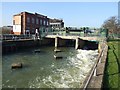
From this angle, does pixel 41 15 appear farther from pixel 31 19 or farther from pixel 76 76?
pixel 76 76

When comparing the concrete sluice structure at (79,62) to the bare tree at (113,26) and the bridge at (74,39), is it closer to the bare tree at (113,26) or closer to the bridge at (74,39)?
the bridge at (74,39)

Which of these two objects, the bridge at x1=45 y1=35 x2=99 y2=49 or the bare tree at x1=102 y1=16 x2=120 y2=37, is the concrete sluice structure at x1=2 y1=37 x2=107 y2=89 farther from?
the bare tree at x1=102 y1=16 x2=120 y2=37

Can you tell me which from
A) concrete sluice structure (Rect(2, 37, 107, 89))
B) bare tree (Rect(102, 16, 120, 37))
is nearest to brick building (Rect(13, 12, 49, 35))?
concrete sluice structure (Rect(2, 37, 107, 89))

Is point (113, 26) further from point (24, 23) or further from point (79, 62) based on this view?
point (79, 62)

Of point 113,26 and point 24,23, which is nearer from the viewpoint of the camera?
point 24,23

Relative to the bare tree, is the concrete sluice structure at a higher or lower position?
lower

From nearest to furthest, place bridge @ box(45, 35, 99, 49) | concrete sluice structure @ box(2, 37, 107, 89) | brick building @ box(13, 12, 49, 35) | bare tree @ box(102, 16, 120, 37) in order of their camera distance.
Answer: concrete sluice structure @ box(2, 37, 107, 89) < bridge @ box(45, 35, 99, 49) < brick building @ box(13, 12, 49, 35) < bare tree @ box(102, 16, 120, 37)

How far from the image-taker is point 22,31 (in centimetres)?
7056

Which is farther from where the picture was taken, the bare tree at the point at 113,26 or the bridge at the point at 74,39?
the bare tree at the point at 113,26

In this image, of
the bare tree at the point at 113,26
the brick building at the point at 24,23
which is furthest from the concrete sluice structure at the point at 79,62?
the bare tree at the point at 113,26

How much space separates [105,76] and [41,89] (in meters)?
4.60

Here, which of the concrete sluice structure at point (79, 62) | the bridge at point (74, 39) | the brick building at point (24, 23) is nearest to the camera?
the concrete sluice structure at point (79, 62)

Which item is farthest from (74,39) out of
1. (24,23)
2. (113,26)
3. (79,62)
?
(113,26)

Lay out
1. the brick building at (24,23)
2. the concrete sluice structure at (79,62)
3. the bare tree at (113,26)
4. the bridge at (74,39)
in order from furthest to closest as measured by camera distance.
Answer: the bare tree at (113,26) → the brick building at (24,23) → the bridge at (74,39) → the concrete sluice structure at (79,62)
